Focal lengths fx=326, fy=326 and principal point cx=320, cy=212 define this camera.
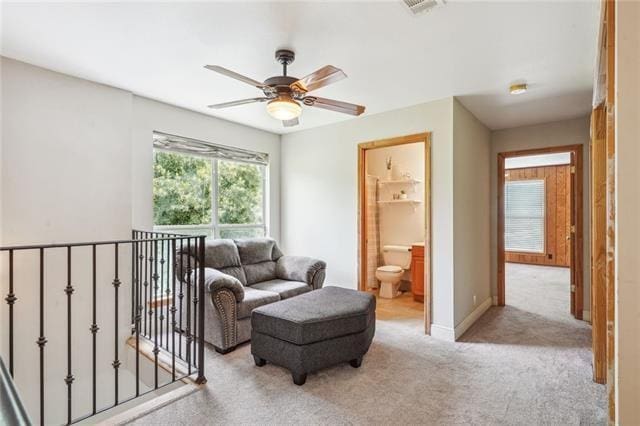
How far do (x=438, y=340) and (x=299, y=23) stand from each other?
10.3 feet

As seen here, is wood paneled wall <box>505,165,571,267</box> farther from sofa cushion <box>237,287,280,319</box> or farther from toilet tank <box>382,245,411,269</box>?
sofa cushion <box>237,287,280,319</box>

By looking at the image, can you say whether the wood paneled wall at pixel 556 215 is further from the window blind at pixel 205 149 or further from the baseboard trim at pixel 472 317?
the window blind at pixel 205 149

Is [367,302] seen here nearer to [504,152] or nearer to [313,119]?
[313,119]

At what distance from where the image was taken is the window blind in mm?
3818

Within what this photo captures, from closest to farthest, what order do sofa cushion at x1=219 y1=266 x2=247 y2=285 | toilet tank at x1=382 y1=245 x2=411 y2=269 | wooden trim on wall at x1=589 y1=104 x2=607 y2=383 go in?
1. wooden trim on wall at x1=589 y1=104 x2=607 y2=383
2. sofa cushion at x1=219 y1=266 x2=247 y2=285
3. toilet tank at x1=382 y1=245 x2=411 y2=269

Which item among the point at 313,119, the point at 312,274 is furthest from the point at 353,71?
the point at 312,274

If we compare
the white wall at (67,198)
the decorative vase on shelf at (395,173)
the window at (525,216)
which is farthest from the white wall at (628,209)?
the window at (525,216)

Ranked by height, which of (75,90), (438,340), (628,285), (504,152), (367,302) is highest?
(75,90)

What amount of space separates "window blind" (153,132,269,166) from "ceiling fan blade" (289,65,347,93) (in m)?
2.17

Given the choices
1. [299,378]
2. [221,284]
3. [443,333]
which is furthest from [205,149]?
[443,333]

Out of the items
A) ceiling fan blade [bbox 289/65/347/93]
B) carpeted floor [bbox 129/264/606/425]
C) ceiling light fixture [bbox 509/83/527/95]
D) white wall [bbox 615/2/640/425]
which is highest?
ceiling light fixture [bbox 509/83/527/95]

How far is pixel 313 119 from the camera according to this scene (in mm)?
4367

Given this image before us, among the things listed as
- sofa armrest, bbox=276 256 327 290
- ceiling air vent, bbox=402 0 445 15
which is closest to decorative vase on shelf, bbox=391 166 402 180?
sofa armrest, bbox=276 256 327 290

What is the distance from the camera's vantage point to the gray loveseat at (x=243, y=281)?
304cm
